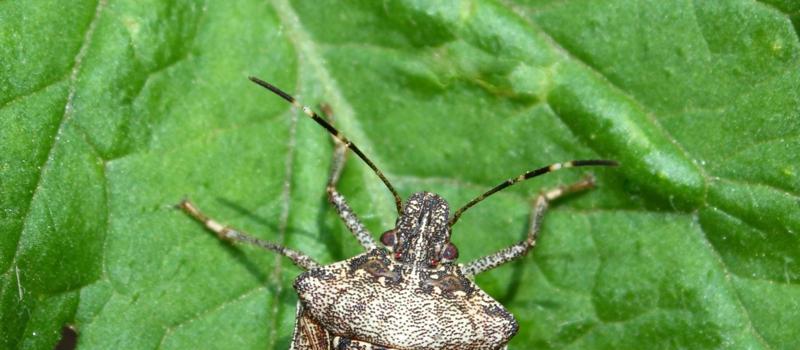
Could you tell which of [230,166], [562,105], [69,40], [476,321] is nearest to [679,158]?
[562,105]

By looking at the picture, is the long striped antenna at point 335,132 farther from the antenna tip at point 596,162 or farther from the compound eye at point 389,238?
the antenna tip at point 596,162

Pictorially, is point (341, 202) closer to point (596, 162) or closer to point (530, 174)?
point (530, 174)

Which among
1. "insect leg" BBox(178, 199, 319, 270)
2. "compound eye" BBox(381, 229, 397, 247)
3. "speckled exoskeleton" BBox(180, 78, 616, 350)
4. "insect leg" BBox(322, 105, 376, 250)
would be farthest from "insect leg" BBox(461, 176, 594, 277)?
"insect leg" BBox(178, 199, 319, 270)

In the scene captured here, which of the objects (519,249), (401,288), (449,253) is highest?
(519,249)

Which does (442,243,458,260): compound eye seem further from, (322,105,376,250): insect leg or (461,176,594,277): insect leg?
(322,105,376,250): insect leg

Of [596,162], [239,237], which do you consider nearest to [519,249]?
[596,162]

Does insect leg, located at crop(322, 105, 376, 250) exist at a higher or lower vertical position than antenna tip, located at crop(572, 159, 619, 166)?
lower
